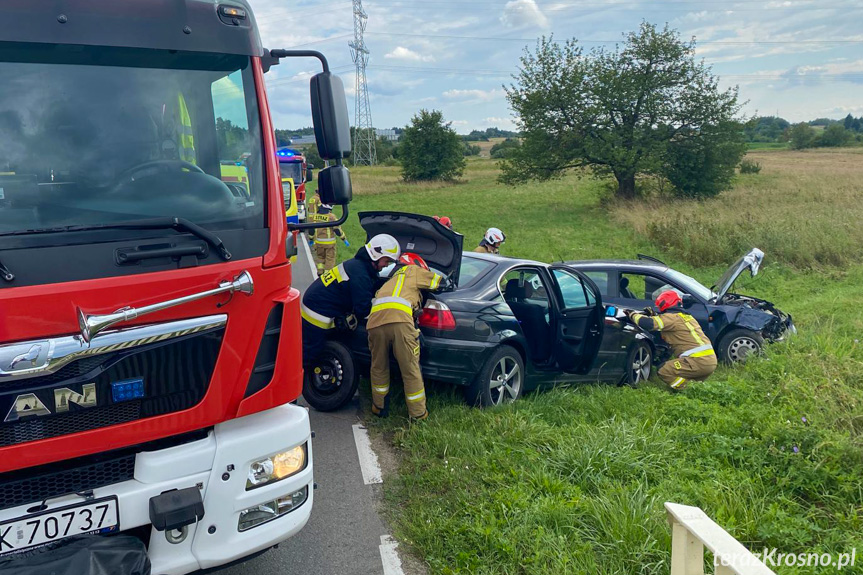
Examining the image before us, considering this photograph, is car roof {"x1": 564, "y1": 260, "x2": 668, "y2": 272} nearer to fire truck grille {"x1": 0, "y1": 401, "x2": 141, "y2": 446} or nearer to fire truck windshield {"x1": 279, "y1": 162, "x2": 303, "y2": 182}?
fire truck grille {"x1": 0, "y1": 401, "x2": 141, "y2": 446}

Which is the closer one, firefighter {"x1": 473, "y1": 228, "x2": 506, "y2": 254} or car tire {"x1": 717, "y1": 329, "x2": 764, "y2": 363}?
car tire {"x1": 717, "y1": 329, "x2": 764, "y2": 363}

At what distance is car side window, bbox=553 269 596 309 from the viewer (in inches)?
275

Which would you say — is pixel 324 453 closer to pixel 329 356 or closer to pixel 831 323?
pixel 329 356

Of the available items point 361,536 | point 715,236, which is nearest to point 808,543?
point 361,536

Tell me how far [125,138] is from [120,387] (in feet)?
3.71

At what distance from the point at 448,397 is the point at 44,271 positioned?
412 centimetres

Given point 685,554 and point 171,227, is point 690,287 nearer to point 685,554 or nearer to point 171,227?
point 685,554

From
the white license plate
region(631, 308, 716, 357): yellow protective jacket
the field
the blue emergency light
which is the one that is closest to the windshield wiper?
the blue emergency light

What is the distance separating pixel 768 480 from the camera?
4.18 m

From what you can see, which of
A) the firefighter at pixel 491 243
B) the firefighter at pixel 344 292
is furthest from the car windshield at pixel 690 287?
the firefighter at pixel 344 292

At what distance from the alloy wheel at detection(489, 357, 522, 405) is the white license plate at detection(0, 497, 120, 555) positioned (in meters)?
3.75

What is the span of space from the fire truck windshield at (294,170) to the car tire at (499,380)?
36.1 feet

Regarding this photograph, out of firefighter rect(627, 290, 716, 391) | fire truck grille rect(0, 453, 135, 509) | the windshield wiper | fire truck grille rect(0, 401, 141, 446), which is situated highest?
the windshield wiper

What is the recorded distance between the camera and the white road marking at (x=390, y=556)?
3.58 metres
